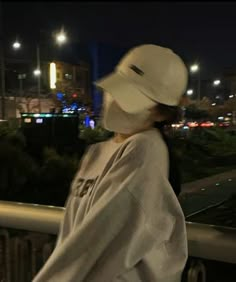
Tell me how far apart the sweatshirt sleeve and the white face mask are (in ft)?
0.29

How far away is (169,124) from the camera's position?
4.36 feet

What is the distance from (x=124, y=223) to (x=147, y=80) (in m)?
0.38

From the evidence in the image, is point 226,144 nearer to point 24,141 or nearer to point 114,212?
point 114,212

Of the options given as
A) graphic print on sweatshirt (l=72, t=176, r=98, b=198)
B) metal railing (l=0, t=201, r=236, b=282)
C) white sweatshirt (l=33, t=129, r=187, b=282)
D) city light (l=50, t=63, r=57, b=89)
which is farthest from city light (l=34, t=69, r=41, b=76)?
white sweatshirt (l=33, t=129, r=187, b=282)

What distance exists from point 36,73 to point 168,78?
3519 millimetres

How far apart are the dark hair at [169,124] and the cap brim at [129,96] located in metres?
0.05

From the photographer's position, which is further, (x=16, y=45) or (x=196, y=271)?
(x=16, y=45)

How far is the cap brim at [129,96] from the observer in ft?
4.00

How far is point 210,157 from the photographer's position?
4348 mm

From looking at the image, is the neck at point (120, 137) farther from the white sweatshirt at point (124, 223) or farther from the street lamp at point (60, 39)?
the street lamp at point (60, 39)

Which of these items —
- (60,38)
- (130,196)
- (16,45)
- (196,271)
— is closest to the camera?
(130,196)

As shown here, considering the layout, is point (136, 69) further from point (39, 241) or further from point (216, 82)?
point (216, 82)

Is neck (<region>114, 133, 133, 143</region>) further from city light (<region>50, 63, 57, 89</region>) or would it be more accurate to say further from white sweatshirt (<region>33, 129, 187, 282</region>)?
city light (<region>50, 63, 57, 89</region>)

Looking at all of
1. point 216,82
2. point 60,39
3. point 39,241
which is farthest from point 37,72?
point 39,241
